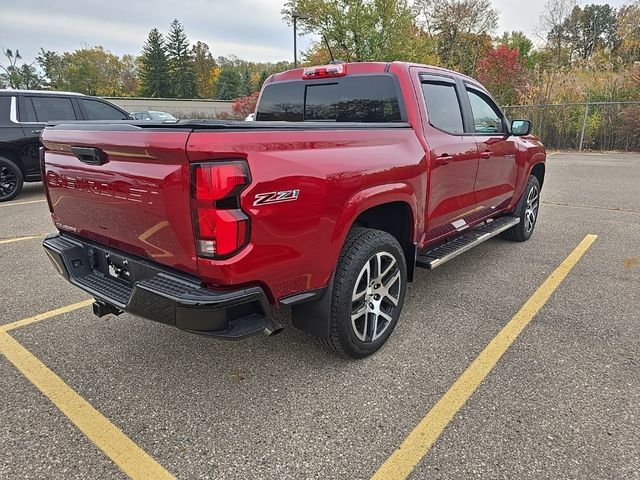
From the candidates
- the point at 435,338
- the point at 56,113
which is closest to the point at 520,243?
the point at 435,338

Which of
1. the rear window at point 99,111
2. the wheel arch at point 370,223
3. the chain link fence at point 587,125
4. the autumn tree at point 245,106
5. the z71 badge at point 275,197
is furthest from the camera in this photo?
the autumn tree at point 245,106

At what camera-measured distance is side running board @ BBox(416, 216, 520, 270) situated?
343cm

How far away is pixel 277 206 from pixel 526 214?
171 inches

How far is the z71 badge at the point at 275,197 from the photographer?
200 centimetres

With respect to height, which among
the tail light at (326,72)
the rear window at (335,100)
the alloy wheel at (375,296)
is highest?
the tail light at (326,72)

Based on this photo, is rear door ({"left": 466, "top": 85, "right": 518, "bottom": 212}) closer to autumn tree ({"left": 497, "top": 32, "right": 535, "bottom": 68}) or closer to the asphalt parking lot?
the asphalt parking lot

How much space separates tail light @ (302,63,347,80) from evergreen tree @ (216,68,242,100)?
6787 cm

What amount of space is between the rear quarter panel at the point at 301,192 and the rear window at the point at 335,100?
553mm

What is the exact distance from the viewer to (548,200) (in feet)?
28.1

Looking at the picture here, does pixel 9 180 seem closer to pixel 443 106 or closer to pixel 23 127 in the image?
pixel 23 127

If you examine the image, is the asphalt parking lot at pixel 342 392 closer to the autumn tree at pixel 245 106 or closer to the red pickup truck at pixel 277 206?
the red pickup truck at pixel 277 206

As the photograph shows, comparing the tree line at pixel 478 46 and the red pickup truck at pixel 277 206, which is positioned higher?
the tree line at pixel 478 46

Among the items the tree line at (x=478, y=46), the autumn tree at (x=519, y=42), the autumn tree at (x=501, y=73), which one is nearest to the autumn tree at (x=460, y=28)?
the tree line at (x=478, y=46)

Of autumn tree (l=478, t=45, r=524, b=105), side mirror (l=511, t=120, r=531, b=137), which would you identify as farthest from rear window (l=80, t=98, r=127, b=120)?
autumn tree (l=478, t=45, r=524, b=105)
